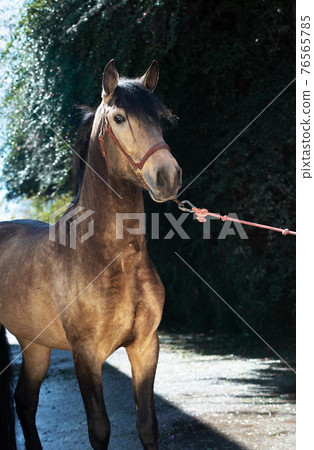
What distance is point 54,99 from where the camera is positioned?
287 inches

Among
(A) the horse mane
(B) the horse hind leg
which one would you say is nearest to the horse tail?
(B) the horse hind leg

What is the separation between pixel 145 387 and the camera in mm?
2594

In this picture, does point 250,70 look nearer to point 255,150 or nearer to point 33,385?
point 255,150

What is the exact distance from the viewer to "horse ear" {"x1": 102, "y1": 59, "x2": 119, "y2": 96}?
238cm

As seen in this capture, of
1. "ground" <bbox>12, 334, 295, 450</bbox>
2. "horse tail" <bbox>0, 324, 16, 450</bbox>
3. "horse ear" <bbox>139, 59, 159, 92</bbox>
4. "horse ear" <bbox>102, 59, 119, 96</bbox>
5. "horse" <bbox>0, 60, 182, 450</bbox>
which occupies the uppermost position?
"horse ear" <bbox>139, 59, 159, 92</bbox>

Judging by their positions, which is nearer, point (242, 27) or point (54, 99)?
point (242, 27)

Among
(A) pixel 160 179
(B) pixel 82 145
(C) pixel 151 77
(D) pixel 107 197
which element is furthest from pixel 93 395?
(C) pixel 151 77

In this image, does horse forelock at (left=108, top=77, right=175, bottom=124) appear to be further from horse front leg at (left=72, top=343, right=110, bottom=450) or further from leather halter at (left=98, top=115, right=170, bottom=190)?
horse front leg at (left=72, top=343, right=110, bottom=450)

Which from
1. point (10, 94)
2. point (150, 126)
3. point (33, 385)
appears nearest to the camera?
point (150, 126)

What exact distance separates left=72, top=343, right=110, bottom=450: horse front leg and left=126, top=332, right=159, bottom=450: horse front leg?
0.19 meters

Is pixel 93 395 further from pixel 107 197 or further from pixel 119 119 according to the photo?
pixel 119 119

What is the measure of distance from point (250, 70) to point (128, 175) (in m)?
4.96

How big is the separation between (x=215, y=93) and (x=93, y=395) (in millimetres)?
5256
